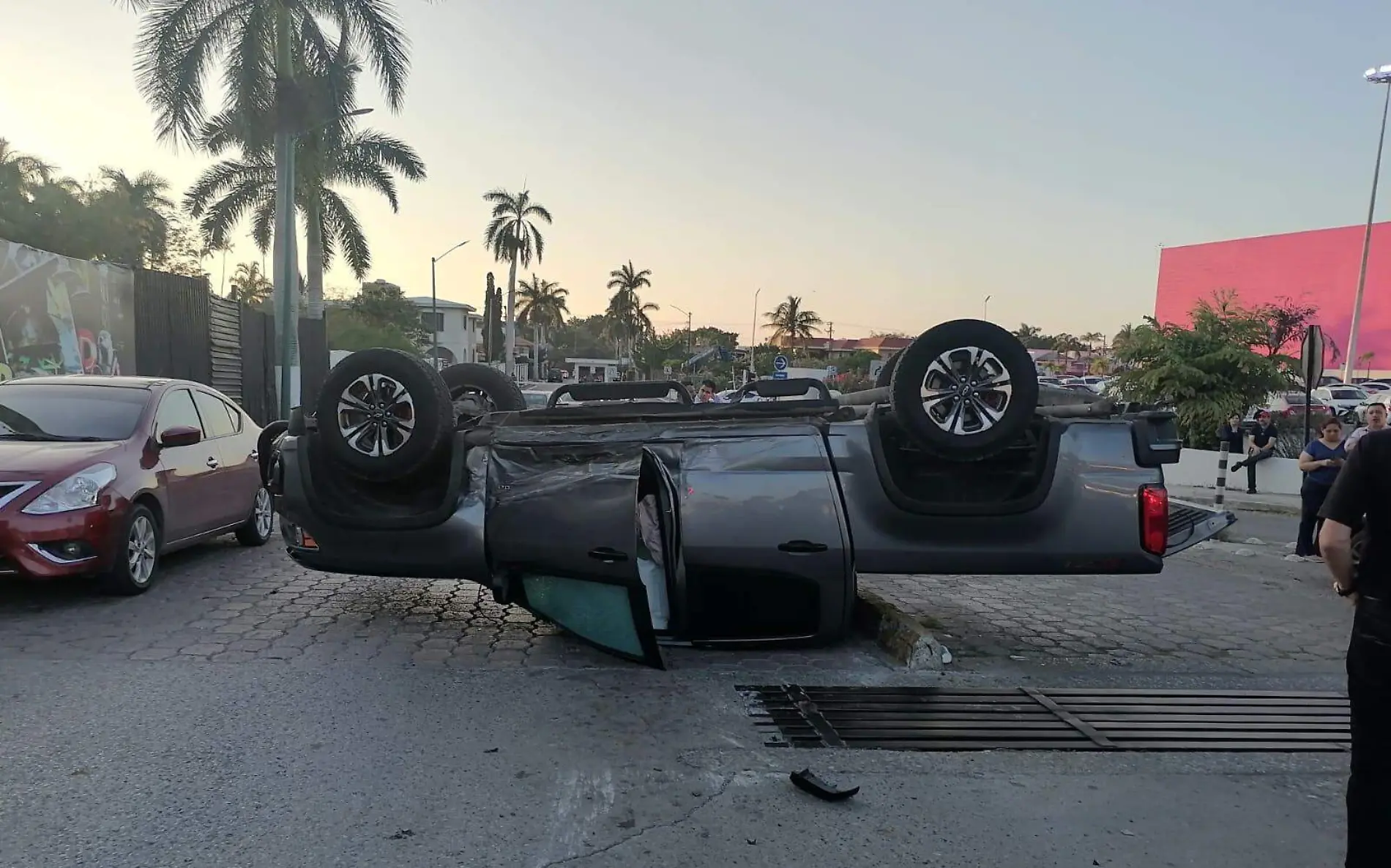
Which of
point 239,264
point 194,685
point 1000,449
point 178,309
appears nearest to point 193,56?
point 178,309

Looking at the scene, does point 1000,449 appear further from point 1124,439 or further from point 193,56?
point 193,56

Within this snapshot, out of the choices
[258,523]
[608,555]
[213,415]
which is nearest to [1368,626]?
[608,555]

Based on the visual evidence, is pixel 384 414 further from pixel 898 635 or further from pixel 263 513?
pixel 263 513

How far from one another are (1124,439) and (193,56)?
23.3 m

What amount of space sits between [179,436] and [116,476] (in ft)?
2.30

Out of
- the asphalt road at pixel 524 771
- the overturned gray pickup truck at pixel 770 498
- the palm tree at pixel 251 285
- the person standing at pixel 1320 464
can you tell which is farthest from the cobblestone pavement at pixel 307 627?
the palm tree at pixel 251 285

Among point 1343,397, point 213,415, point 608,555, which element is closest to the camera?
point 608,555

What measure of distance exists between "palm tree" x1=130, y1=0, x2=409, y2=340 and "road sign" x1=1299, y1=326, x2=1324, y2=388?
20.4 metres

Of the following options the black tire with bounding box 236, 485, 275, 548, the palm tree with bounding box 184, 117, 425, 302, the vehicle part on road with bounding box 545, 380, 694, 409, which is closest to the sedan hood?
the black tire with bounding box 236, 485, 275, 548

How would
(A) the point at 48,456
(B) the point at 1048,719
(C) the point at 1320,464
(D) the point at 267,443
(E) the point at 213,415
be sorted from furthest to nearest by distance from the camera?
(C) the point at 1320,464 < (E) the point at 213,415 < (D) the point at 267,443 < (A) the point at 48,456 < (B) the point at 1048,719

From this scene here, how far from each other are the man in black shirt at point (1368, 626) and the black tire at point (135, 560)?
6.66 m

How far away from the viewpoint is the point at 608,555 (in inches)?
185

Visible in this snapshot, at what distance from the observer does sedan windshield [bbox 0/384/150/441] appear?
6.56 m

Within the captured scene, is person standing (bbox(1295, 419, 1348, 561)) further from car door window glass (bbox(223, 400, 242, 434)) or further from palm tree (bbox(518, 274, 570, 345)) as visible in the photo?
palm tree (bbox(518, 274, 570, 345))
